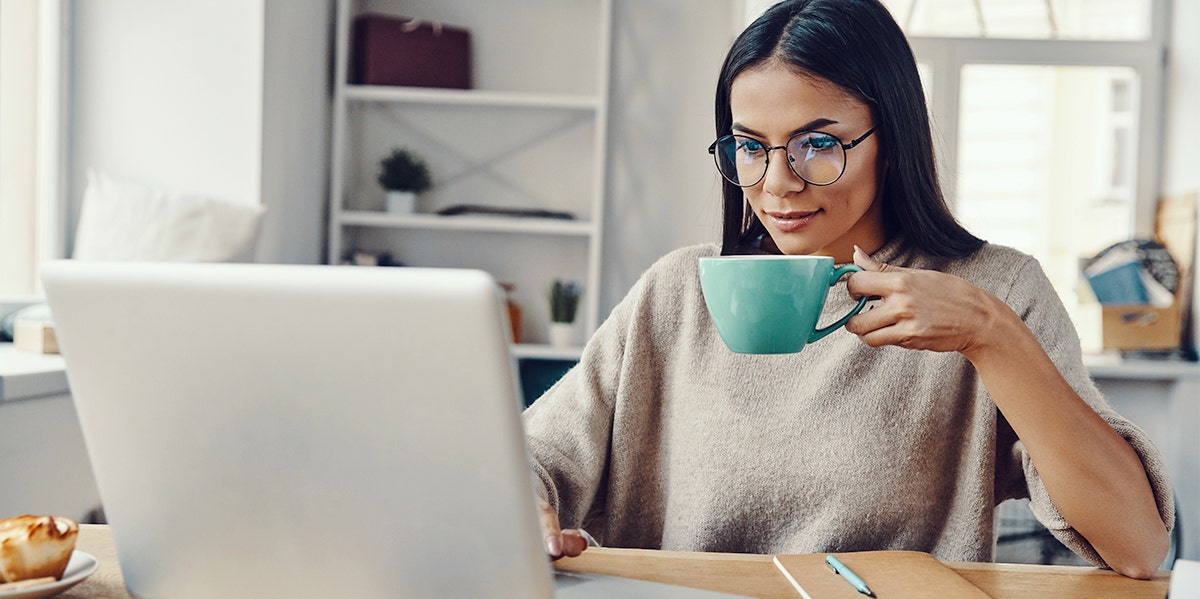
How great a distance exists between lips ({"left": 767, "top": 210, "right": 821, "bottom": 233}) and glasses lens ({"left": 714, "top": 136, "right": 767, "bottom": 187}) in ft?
0.15

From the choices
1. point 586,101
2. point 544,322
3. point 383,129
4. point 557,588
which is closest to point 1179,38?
point 586,101

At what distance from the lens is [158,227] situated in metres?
2.36

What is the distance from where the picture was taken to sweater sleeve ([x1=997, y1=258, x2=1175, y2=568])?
906 mm

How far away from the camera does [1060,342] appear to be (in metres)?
1.02

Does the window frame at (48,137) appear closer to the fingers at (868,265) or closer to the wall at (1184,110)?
the fingers at (868,265)

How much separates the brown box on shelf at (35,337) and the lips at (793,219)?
1574 mm

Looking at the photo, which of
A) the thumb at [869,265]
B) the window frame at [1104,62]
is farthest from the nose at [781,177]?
the window frame at [1104,62]

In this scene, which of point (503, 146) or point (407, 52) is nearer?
point (407, 52)

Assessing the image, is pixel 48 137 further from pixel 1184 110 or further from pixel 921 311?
pixel 1184 110

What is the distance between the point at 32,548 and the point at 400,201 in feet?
8.53

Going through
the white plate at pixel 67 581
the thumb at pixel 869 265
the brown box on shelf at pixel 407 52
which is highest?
the brown box on shelf at pixel 407 52

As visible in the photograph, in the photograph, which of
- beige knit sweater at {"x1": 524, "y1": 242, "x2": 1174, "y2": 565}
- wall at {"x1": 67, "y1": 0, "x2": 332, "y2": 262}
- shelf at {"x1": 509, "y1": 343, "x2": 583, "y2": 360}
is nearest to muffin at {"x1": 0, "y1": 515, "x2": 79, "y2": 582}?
beige knit sweater at {"x1": 524, "y1": 242, "x2": 1174, "y2": 565}

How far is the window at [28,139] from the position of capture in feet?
7.80

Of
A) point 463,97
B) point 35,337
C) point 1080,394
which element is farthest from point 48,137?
point 1080,394
